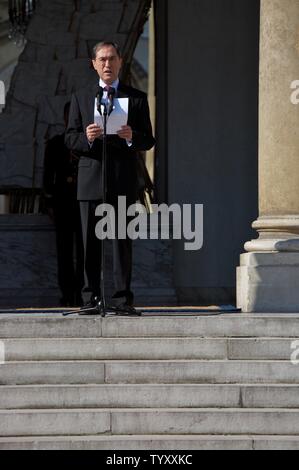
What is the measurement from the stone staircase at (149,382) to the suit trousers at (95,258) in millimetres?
479

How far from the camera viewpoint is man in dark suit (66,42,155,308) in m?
10.3

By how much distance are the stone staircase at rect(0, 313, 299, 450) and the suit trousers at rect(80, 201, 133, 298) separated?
18.9 inches

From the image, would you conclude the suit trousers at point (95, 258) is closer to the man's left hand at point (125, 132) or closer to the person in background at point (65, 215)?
the man's left hand at point (125, 132)

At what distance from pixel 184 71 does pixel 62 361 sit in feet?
21.4

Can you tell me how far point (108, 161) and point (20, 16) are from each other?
5.40m

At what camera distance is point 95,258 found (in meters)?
10.5

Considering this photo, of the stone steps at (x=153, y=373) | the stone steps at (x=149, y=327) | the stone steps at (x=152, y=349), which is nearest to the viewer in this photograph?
the stone steps at (x=153, y=373)

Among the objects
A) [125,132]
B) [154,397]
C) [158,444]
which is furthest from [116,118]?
[158,444]

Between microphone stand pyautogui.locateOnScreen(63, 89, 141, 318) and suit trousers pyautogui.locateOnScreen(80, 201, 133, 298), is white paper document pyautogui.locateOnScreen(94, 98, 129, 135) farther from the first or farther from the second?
suit trousers pyautogui.locateOnScreen(80, 201, 133, 298)

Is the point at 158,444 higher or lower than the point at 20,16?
lower

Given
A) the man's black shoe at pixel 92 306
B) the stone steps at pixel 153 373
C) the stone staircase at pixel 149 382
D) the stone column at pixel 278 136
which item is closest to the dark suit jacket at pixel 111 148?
the man's black shoe at pixel 92 306

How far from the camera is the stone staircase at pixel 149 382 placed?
28.6 feet

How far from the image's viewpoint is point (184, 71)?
15.1m

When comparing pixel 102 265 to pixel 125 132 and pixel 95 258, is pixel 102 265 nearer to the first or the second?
pixel 95 258
